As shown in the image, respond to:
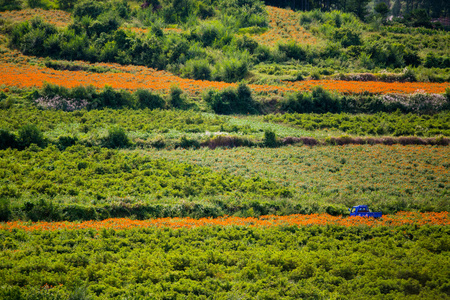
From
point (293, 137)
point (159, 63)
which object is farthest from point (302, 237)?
point (159, 63)

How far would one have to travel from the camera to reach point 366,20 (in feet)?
232

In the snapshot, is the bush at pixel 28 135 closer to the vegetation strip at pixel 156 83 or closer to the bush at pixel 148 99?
the vegetation strip at pixel 156 83

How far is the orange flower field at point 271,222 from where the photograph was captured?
14.8 metres

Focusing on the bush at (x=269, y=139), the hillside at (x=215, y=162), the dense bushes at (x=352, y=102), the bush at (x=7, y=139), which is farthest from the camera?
the dense bushes at (x=352, y=102)

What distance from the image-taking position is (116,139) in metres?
24.6

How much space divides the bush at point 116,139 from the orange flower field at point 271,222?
380 inches

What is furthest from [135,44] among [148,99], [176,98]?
[176,98]

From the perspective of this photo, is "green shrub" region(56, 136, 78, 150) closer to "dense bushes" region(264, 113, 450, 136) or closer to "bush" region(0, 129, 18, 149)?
"bush" region(0, 129, 18, 149)

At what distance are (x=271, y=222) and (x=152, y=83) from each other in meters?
26.0

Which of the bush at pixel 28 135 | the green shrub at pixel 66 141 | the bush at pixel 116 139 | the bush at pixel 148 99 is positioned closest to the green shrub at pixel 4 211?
the bush at pixel 28 135

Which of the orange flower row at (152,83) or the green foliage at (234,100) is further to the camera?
the green foliage at (234,100)

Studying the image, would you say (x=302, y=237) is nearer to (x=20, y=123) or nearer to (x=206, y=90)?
(x=20, y=123)

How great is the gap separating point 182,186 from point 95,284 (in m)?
9.22

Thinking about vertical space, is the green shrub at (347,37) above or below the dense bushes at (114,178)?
above
